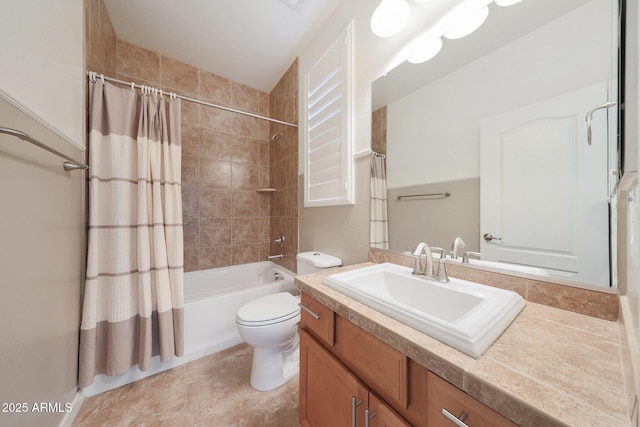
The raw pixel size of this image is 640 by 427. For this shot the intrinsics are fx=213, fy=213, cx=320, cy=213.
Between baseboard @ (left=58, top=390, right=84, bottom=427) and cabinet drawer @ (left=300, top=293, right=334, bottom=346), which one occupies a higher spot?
cabinet drawer @ (left=300, top=293, right=334, bottom=346)

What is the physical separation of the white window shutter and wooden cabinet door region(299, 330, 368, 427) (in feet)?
2.87

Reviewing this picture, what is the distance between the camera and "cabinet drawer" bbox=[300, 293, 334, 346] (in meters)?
0.76

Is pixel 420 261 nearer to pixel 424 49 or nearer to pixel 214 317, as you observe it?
pixel 424 49

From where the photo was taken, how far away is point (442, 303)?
789 mm

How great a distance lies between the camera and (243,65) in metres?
2.16

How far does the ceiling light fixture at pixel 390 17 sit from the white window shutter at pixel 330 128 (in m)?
0.28

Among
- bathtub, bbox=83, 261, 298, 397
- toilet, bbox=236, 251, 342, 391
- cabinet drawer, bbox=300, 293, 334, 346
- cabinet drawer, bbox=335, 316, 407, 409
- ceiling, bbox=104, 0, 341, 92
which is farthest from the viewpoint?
ceiling, bbox=104, 0, 341, 92

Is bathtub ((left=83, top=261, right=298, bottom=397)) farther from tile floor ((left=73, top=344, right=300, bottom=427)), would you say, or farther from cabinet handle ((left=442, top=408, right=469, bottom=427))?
cabinet handle ((left=442, top=408, right=469, bottom=427))

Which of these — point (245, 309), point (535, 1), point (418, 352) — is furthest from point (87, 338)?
point (535, 1)

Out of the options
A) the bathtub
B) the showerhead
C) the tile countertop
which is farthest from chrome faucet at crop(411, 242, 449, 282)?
the showerhead

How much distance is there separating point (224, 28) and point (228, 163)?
1.19 metres

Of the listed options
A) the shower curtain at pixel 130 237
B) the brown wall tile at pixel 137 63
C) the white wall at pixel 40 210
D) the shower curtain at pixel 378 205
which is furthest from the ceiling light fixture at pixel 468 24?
the brown wall tile at pixel 137 63

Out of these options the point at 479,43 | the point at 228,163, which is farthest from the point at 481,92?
the point at 228,163

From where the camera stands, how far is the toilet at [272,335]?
1.23 meters
